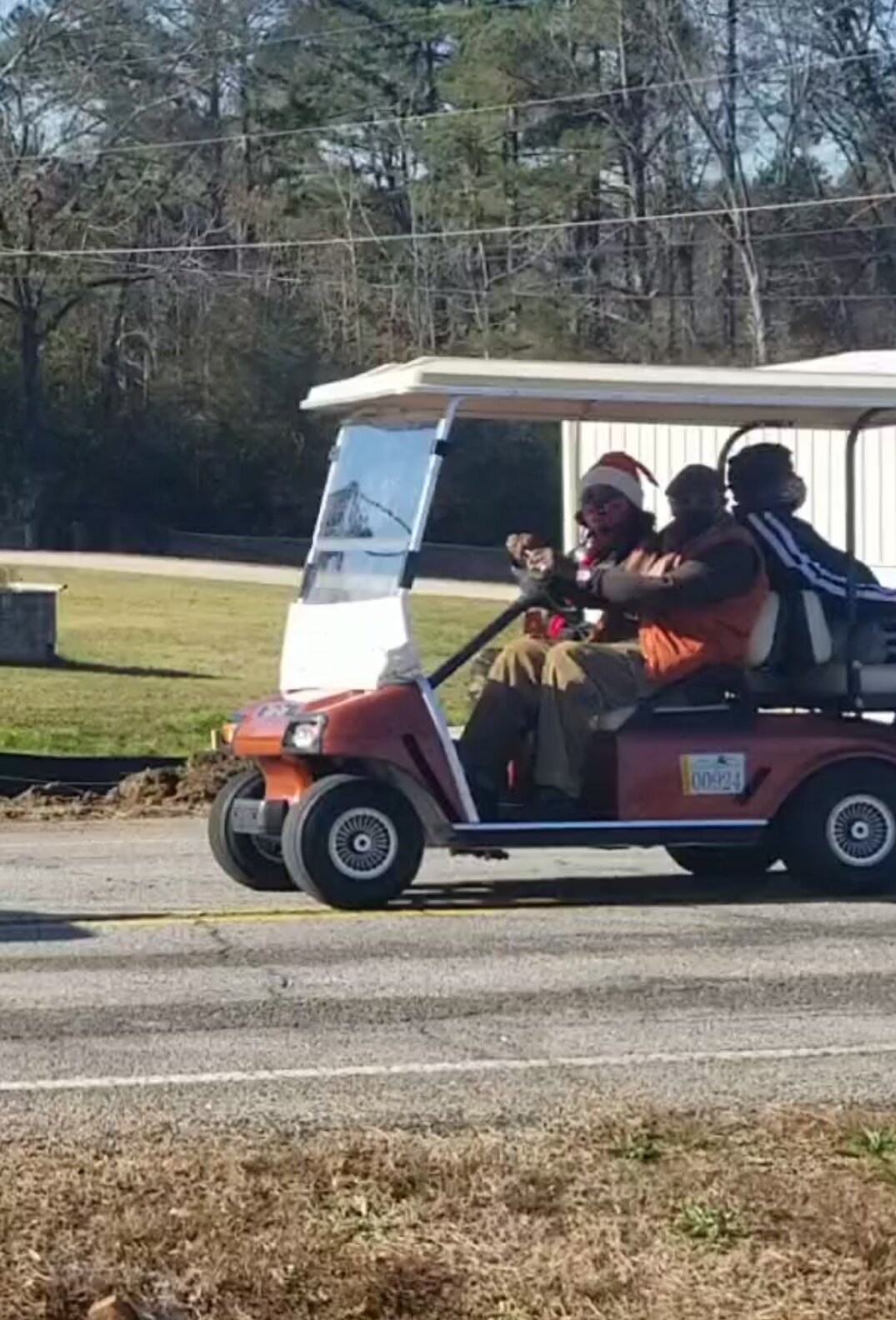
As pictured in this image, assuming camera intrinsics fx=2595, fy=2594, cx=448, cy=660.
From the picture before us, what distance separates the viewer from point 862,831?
10.8 metres

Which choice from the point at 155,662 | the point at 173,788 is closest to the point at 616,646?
the point at 173,788

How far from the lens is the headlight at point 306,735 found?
33.7 feet

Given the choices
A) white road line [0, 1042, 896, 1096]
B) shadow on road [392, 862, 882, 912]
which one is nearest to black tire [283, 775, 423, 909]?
shadow on road [392, 862, 882, 912]

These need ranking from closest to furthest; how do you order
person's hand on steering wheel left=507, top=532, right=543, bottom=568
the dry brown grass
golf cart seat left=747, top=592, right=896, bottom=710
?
the dry brown grass, person's hand on steering wheel left=507, top=532, right=543, bottom=568, golf cart seat left=747, top=592, right=896, bottom=710

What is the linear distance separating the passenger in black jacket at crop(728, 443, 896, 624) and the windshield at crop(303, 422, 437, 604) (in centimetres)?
148

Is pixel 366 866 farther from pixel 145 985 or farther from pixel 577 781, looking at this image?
pixel 145 985

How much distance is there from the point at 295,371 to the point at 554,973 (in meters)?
46.7

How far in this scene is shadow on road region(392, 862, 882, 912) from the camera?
10.8 meters

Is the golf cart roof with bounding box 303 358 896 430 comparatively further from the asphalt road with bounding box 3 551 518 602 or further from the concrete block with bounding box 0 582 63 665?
the asphalt road with bounding box 3 551 518 602

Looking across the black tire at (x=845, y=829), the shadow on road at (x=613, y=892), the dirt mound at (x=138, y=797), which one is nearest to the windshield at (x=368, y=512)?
the shadow on road at (x=613, y=892)

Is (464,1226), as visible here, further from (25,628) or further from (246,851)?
(25,628)

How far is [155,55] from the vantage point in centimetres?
5597

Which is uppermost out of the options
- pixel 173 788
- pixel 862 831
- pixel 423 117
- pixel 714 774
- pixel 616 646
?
pixel 423 117

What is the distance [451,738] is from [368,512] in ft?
3.65
